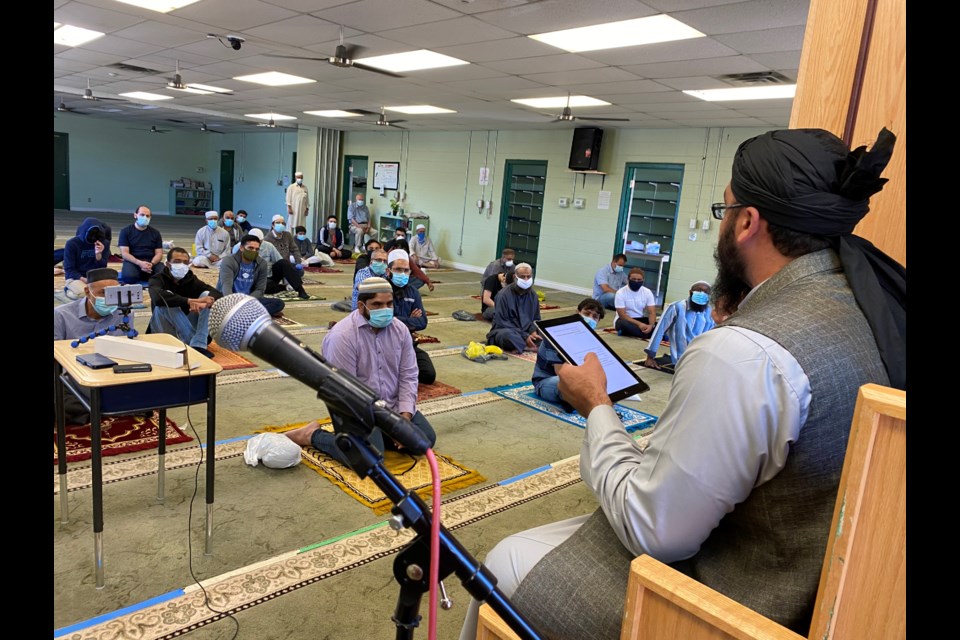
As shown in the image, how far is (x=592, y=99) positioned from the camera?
Answer: 794 centimetres

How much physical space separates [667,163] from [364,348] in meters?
7.95

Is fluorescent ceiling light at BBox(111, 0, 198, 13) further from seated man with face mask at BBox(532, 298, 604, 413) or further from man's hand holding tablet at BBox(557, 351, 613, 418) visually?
man's hand holding tablet at BBox(557, 351, 613, 418)

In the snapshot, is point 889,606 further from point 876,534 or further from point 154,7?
point 154,7

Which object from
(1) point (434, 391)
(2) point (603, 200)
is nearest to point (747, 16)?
(1) point (434, 391)

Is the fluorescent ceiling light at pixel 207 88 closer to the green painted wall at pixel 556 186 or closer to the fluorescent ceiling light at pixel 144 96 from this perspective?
the fluorescent ceiling light at pixel 144 96

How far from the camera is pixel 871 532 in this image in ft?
2.74

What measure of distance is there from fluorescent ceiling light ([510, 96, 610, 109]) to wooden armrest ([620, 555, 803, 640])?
7.61m

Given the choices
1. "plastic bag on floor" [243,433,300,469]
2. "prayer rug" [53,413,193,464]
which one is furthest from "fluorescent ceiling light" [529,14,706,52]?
"prayer rug" [53,413,193,464]

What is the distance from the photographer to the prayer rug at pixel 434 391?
4.92 m

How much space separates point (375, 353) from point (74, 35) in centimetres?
627

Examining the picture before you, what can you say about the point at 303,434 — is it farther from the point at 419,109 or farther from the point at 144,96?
the point at 144,96

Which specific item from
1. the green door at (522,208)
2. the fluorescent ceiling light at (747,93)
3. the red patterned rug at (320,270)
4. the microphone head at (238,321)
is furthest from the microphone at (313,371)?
the green door at (522,208)

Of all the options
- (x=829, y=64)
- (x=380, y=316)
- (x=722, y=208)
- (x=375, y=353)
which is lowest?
(x=375, y=353)

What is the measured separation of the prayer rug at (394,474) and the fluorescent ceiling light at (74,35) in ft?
19.2
